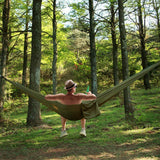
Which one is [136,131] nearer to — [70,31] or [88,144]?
[88,144]

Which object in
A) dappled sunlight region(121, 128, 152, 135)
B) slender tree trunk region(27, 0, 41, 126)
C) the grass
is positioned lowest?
the grass

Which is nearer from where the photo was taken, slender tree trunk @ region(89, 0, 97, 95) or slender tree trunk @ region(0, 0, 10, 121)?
slender tree trunk @ region(0, 0, 10, 121)

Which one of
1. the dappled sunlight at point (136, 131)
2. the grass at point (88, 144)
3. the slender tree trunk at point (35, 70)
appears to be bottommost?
the grass at point (88, 144)

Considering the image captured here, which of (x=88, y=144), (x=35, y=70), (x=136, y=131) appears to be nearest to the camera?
(x=88, y=144)

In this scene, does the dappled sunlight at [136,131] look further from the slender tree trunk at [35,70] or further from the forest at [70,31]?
the slender tree trunk at [35,70]

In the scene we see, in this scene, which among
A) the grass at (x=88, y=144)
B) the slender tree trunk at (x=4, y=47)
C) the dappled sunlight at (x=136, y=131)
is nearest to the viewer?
the grass at (x=88, y=144)

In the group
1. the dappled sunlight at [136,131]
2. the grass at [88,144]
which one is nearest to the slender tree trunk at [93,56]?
the grass at [88,144]

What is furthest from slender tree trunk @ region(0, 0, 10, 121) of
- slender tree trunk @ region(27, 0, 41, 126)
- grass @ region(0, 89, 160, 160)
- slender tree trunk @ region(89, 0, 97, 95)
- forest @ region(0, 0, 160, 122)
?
slender tree trunk @ region(89, 0, 97, 95)

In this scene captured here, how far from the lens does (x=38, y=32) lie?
17.6ft

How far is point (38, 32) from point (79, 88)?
1081cm

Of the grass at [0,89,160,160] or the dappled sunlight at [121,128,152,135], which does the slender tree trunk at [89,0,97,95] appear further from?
the dappled sunlight at [121,128,152,135]

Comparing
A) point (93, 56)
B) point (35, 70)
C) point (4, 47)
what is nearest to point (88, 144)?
point (35, 70)

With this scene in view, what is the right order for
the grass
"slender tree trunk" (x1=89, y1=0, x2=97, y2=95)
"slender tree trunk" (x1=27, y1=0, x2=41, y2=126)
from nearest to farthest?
the grass < "slender tree trunk" (x1=27, y1=0, x2=41, y2=126) < "slender tree trunk" (x1=89, y1=0, x2=97, y2=95)

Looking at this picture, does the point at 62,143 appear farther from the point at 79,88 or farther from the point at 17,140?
the point at 79,88
